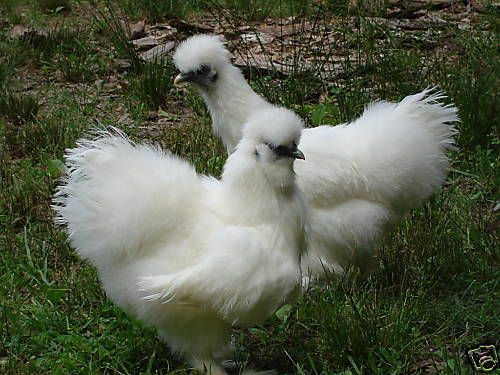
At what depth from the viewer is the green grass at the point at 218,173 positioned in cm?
366

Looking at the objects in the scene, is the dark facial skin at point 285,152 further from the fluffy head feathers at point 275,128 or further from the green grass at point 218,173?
the green grass at point 218,173

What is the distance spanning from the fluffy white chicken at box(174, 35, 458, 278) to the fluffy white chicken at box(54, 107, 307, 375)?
0.65 m

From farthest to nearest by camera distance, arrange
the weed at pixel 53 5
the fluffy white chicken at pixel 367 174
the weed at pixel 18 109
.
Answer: the weed at pixel 53 5, the weed at pixel 18 109, the fluffy white chicken at pixel 367 174

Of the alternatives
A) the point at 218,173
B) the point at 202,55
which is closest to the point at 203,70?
the point at 202,55

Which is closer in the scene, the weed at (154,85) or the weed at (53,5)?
the weed at (154,85)

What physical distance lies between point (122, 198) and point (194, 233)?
1.08ft

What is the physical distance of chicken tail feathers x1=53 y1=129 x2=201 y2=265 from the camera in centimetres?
337

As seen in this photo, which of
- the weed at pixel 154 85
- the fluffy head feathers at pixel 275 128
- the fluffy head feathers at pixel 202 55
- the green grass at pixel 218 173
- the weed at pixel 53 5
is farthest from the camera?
the weed at pixel 53 5

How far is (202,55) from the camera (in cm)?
505

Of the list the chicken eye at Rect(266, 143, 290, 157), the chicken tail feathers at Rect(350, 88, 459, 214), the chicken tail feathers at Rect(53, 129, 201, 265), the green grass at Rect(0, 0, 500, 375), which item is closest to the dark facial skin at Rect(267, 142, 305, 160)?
the chicken eye at Rect(266, 143, 290, 157)

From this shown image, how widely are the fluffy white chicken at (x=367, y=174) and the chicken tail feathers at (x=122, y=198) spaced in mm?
883

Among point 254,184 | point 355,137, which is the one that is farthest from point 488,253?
point 254,184

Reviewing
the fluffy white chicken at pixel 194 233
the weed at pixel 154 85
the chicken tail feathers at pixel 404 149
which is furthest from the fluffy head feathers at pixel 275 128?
the weed at pixel 154 85

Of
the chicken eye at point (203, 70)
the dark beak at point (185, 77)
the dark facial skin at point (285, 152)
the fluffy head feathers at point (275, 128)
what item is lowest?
the dark beak at point (185, 77)
